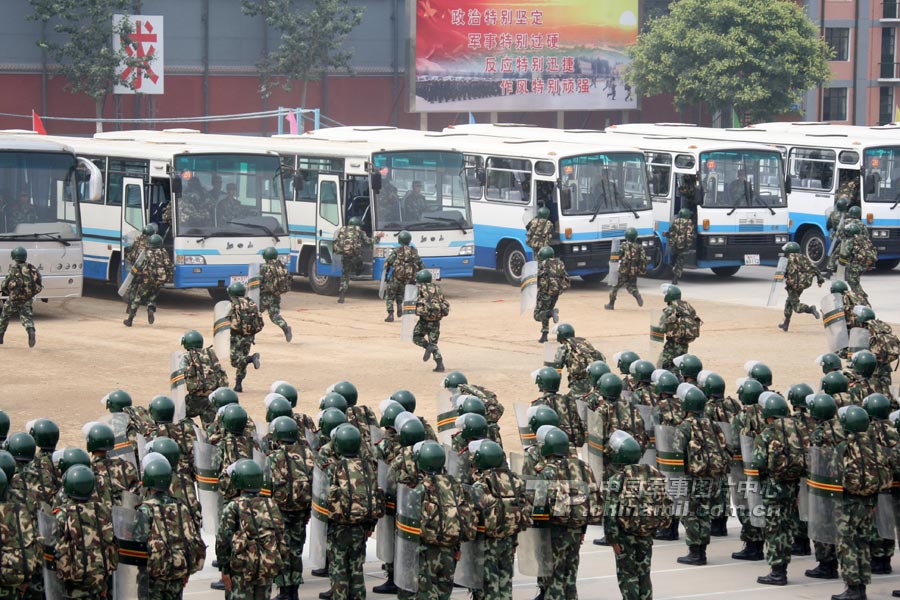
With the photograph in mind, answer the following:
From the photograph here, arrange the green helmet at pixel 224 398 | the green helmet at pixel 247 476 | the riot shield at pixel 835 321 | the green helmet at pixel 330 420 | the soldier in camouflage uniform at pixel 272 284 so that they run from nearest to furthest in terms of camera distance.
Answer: the green helmet at pixel 247 476
the green helmet at pixel 330 420
the green helmet at pixel 224 398
the riot shield at pixel 835 321
the soldier in camouflage uniform at pixel 272 284

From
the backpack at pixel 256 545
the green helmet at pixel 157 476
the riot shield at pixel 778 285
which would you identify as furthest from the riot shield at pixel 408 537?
the riot shield at pixel 778 285

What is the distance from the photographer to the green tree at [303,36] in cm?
4431

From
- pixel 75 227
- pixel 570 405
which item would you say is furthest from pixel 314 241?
pixel 570 405

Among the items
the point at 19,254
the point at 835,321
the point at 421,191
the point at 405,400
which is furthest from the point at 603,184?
the point at 405,400

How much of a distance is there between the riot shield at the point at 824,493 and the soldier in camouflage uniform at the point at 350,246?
555 inches

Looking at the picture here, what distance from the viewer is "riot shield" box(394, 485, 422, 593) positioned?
368 inches

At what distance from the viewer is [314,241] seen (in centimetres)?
2636

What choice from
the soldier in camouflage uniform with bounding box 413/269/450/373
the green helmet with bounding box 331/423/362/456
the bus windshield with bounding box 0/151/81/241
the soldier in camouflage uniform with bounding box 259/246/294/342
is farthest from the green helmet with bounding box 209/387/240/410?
the bus windshield with bounding box 0/151/81/241

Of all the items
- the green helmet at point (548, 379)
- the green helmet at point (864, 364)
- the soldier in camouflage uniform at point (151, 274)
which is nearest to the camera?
the green helmet at point (548, 379)

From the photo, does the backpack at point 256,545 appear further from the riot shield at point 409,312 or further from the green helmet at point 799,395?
the riot shield at point 409,312

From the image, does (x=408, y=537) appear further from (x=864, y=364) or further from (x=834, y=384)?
(x=864, y=364)

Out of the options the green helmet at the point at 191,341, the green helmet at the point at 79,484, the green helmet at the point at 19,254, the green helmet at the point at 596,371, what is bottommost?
the green helmet at the point at 79,484

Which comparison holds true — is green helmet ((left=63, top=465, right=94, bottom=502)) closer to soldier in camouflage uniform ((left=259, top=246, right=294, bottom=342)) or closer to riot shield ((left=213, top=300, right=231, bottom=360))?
riot shield ((left=213, top=300, right=231, bottom=360))

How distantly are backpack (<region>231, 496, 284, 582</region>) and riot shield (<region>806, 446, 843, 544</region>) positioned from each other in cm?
394
